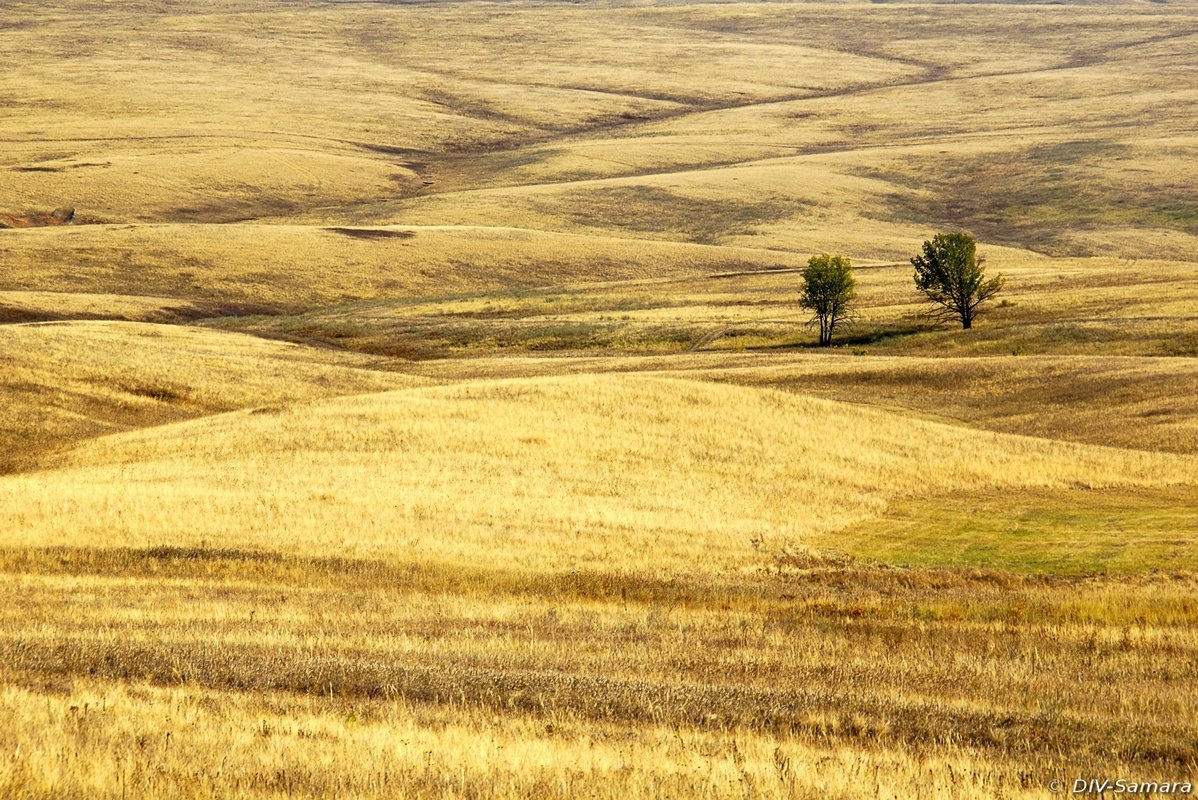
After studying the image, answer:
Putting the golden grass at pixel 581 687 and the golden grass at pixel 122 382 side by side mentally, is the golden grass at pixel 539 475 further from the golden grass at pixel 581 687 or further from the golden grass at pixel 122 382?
the golden grass at pixel 122 382

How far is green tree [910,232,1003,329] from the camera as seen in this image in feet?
226

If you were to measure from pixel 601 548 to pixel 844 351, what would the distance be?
149 feet

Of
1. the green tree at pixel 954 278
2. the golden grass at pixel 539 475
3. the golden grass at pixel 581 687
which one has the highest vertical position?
the green tree at pixel 954 278

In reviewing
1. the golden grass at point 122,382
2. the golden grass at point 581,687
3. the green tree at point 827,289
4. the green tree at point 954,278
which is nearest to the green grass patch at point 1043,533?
the golden grass at point 581,687

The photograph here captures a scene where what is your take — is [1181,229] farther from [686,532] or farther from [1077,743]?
[1077,743]

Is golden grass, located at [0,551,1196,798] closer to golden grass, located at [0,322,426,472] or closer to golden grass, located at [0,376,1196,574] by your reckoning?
golden grass, located at [0,376,1196,574]

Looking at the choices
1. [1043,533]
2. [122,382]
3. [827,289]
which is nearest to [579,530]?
[1043,533]

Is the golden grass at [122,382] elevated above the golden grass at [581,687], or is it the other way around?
the golden grass at [581,687]

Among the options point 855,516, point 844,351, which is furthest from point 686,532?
point 844,351

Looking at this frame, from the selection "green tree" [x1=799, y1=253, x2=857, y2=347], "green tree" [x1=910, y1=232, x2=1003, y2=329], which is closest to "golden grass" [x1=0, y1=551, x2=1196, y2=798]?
"green tree" [x1=799, y1=253, x2=857, y2=347]

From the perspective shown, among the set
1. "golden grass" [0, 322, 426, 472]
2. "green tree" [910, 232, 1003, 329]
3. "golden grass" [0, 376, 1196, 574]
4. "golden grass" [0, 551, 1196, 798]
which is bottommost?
"golden grass" [0, 322, 426, 472]

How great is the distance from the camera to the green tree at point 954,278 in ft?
226

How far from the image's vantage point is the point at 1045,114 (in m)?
179

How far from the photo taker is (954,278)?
69000mm
